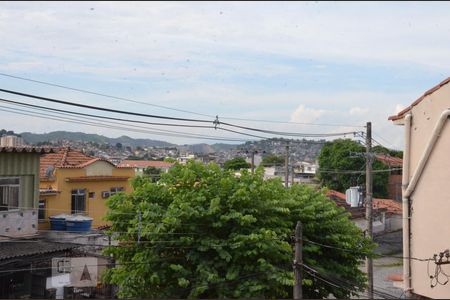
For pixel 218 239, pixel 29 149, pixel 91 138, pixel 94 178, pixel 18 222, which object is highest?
pixel 91 138

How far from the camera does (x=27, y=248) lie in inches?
622

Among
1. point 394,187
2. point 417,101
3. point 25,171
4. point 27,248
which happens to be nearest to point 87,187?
point 25,171

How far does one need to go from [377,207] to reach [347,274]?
2685 centimetres

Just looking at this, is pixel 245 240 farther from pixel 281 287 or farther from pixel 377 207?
pixel 377 207

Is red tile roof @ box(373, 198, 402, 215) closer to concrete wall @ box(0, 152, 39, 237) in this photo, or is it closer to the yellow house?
the yellow house

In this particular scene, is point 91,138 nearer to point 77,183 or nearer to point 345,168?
point 345,168

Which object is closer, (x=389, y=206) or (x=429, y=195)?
(x=429, y=195)

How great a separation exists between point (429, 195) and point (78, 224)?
46.9 feet

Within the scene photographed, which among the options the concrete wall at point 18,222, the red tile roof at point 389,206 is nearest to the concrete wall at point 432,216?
the concrete wall at point 18,222

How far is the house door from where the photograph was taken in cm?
2562

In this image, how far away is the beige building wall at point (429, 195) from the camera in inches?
432

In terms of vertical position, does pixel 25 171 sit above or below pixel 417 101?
below

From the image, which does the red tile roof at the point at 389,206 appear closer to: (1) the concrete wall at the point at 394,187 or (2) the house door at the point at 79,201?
(1) the concrete wall at the point at 394,187

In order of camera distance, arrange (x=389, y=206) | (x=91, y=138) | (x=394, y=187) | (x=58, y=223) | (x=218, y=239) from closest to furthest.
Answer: (x=218, y=239) → (x=58, y=223) → (x=389, y=206) → (x=394, y=187) → (x=91, y=138)
